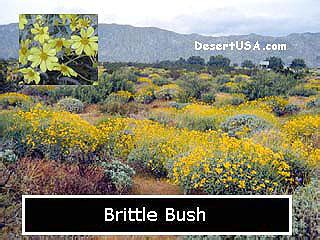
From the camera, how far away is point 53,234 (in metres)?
4.04

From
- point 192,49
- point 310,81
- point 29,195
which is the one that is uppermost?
point 192,49

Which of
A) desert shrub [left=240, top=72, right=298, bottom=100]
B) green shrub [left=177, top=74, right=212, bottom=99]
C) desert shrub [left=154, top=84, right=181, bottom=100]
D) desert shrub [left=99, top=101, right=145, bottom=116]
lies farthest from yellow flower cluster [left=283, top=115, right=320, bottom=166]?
desert shrub [left=99, top=101, right=145, bottom=116]

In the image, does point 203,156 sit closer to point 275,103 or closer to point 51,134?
point 275,103

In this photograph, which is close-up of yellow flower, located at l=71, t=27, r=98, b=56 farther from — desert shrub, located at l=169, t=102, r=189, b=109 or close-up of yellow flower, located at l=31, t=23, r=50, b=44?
desert shrub, located at l=169, t=102, r=189, b=109

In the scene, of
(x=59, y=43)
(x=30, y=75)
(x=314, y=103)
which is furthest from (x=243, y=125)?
(x=30, y=75)

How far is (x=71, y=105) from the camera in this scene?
434 centimetres

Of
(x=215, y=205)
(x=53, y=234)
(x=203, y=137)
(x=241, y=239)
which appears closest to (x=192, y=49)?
(x=203, y=137)

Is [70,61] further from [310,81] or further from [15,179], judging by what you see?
[310,81]

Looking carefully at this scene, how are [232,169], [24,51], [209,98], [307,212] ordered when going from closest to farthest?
[307,212] < [232,169] < [24,51] < [209,98]

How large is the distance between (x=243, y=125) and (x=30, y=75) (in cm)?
183

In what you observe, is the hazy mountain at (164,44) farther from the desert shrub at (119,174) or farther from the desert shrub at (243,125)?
the desert shrub at (119,174)

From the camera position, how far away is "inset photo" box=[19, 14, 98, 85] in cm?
424

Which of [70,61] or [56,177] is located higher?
[70,61]

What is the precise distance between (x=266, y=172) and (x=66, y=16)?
2042 millimetres
